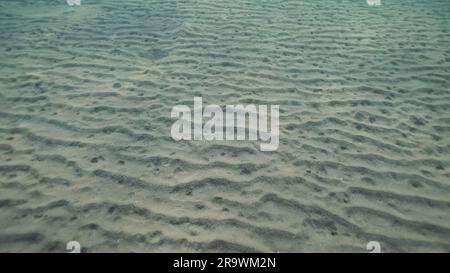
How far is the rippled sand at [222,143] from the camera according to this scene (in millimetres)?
2943

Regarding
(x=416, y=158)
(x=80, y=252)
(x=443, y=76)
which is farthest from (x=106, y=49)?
(x=443, y=76)

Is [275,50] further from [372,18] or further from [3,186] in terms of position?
[3,186]

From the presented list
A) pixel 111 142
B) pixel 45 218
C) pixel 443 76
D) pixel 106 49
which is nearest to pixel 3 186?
pixel 45 218

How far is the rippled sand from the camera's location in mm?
2943

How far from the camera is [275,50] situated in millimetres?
6191

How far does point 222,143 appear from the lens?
3912mm

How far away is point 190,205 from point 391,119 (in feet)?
9.67

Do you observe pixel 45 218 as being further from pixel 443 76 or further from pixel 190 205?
pixel 443 76

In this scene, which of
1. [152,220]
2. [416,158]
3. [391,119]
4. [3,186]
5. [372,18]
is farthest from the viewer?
[372,18]

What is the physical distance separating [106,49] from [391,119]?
4980 millimetres

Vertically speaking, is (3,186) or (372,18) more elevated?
(372,18)
